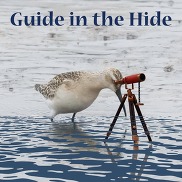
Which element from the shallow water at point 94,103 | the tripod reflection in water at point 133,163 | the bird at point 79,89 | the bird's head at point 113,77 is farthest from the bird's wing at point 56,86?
the tripod reflection in water at point 133,163

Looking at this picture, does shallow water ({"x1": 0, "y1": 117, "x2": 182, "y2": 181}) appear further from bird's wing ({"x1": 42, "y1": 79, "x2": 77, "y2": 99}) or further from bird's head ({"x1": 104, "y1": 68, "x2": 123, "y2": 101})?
bird's head ({"x1": 104, "y1": 68, "x2": 123, "y2": 101})

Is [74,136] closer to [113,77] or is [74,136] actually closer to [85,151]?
[113,77]

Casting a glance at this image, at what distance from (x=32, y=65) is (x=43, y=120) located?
694cm

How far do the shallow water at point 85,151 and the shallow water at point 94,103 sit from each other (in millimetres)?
15

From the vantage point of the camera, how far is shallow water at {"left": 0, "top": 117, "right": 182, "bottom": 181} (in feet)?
39.3

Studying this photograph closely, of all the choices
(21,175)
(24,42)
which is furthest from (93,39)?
(21,175)

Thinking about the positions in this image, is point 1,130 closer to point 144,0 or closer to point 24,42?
point 24,42

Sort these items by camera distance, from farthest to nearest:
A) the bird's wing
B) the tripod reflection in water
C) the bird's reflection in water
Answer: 1. the bird's wing
2. the bird's reflection in water
3. the tripod reflection in water

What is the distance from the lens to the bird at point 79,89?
16.5 meters

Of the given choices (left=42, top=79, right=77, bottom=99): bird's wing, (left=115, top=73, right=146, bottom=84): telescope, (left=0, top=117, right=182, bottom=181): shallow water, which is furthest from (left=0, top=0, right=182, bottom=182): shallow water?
(left=115, top=73, right=146, bottom=84): telescope

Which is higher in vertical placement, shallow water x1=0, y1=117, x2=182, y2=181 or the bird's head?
the bird's head

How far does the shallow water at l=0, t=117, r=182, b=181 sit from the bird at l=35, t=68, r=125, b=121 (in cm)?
39

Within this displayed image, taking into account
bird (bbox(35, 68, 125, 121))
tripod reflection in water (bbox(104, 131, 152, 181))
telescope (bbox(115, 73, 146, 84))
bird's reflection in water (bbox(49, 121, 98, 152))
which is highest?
telescope (bbox(115, 73, 146, 84))

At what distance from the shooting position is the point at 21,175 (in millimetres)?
11852
